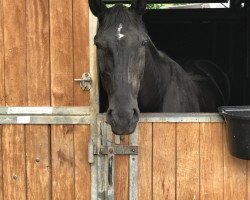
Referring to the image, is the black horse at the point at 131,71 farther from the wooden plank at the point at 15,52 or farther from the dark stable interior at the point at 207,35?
Result: the dark stable interior at the point at 207,35

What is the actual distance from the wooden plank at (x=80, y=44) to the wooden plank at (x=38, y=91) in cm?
18

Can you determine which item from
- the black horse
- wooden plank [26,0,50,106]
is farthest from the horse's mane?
wooden plank [26,0,50,106]

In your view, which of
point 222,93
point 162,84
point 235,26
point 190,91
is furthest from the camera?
point 235,26

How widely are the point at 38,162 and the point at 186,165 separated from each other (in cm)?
95

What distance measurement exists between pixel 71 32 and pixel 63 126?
60 cm

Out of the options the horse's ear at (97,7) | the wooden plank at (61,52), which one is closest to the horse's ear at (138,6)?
the horse's ear at (97,7)

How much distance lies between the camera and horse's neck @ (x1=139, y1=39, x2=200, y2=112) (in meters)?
2.95

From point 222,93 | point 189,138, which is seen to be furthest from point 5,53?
point 222,93

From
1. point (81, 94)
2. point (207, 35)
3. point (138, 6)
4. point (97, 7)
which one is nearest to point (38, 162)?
point (81, 94)

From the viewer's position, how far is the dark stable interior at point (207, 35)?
5824 mm

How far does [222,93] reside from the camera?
5312 mm

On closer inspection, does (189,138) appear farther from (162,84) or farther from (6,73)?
(6,73)

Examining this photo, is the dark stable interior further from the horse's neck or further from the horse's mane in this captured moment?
the horse's mane

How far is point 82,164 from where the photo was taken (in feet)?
9.28
